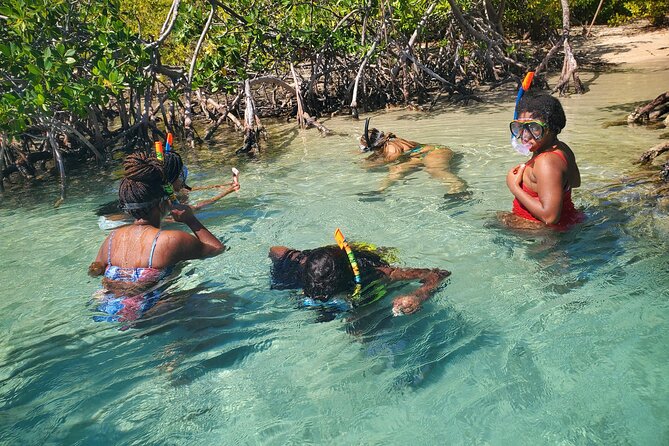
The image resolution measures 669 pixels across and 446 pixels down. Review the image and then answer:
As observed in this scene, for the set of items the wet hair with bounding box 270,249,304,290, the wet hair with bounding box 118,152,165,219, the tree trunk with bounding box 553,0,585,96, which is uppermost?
the tree trunk with bounding box 553,0,585,96

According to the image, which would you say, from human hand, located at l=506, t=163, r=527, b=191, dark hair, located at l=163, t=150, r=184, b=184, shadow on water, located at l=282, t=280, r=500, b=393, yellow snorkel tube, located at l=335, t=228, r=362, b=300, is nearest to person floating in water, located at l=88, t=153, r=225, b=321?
dark hair, located at l=163, t=150, r=184, b=184

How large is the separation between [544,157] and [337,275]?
1570 mm

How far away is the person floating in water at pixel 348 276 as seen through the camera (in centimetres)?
267

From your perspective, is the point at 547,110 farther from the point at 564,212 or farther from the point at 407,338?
the point at 407,338

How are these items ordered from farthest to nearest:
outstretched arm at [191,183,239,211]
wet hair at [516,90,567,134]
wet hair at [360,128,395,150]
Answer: wet hair at [360,128,395,150] < outstretched arm at [191,183,239,211] < wet hair at [516,90,567,134]

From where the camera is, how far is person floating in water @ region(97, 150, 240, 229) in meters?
3.60

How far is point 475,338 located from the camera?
2.88 metres

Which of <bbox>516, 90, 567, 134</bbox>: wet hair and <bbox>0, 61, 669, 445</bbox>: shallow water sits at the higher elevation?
<bbox>516, 90, 567, 134</bbox>: wet hair

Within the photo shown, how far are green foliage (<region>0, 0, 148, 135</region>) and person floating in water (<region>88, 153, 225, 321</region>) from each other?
262 cm

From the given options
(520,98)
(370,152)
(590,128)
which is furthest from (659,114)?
(520,98)

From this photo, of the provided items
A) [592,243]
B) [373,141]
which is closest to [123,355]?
[592,243]

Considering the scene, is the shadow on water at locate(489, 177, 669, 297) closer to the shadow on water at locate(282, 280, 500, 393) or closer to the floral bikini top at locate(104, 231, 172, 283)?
the shadow on water at locate(282, 280, 500, 393)

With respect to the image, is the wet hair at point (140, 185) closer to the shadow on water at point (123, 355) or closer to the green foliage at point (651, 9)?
the shadow on water at point (123, 355)

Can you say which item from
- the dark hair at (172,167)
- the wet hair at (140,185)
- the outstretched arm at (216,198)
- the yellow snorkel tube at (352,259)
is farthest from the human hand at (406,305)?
the outstretched arm at (216,198)
